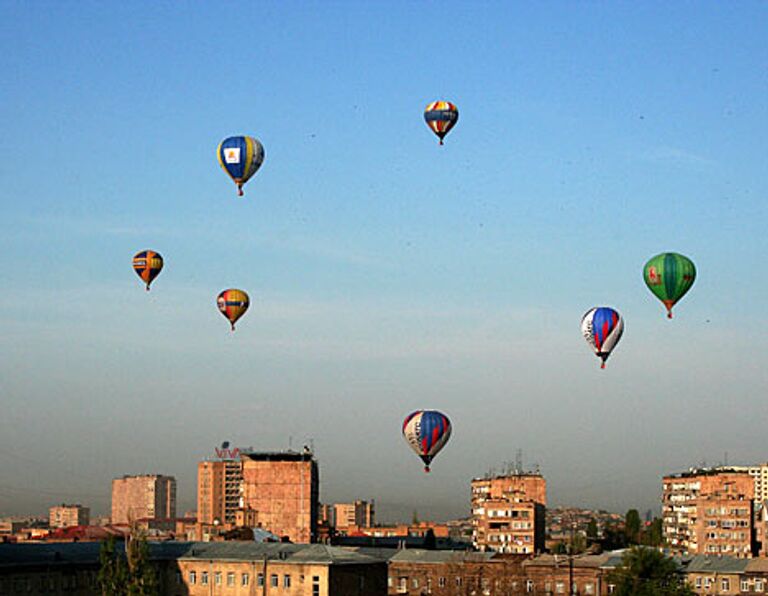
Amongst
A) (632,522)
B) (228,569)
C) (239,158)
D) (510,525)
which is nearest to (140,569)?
(228,569)

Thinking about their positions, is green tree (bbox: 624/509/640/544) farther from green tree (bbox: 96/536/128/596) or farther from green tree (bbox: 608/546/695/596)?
green tree (bbox: 96/536/128/596)

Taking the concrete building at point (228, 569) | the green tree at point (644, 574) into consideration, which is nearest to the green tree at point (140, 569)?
the concrete building at point (228, 569)

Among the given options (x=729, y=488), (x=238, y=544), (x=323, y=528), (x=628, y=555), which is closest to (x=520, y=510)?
(x=729, y=488)

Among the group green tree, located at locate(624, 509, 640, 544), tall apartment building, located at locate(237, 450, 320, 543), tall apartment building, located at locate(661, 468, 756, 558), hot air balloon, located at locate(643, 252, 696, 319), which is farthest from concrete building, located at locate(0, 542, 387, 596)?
green tree, located at locate(624, 509, 640, 544)

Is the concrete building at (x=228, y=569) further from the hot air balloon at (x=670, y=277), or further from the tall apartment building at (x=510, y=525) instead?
the tall apartment building at (x=510, y=525)

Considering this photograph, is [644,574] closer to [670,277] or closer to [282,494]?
[670,277]
